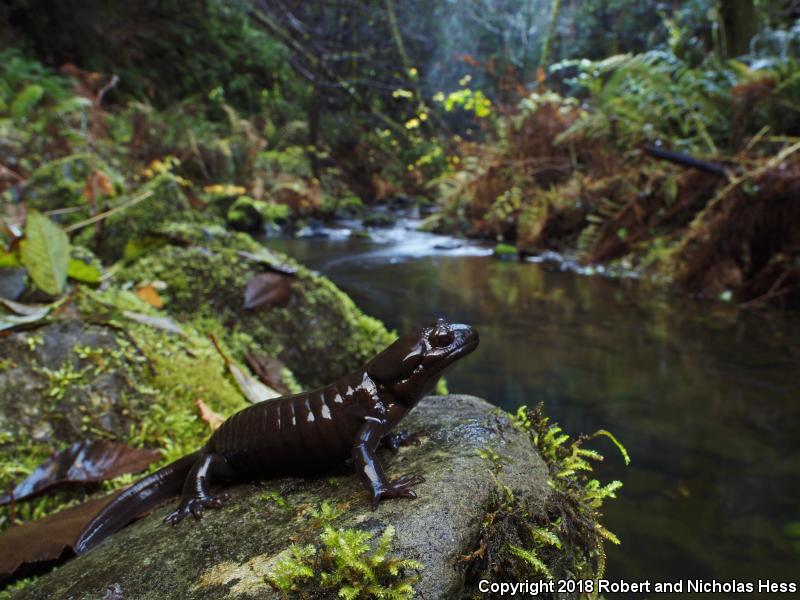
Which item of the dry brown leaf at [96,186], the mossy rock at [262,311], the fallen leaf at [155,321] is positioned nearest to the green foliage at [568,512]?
the fallen leaf at [155,321]

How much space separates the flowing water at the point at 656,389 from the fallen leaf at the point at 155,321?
2888 millimetres

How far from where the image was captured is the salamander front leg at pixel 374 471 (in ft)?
5.98

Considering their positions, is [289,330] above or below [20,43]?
below

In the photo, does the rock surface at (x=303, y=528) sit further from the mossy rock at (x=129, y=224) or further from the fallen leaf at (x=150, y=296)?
the mossy rock at (x=129, y=224)

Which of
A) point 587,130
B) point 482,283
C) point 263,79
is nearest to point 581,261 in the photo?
point 482,283

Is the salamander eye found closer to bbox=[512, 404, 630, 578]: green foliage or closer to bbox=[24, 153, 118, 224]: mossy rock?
bbox=[512, 404, 630, 578]: green foliage

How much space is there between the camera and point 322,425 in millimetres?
2152

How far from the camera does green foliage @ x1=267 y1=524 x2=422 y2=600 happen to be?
1457 mm

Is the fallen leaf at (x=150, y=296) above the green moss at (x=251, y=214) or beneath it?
above

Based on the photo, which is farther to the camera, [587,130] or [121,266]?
[587,130]

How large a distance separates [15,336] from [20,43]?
67.1 feet

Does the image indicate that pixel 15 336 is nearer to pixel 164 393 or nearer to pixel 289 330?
pixel 164 393

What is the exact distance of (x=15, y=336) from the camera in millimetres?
3178

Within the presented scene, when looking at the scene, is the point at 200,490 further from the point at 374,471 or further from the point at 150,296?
the point at 150,296
